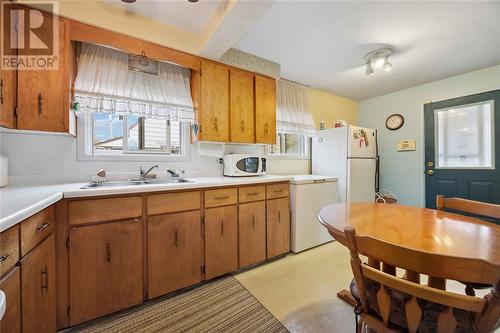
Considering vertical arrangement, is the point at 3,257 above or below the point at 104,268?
above

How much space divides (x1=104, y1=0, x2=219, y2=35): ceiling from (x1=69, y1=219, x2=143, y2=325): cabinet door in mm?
1780

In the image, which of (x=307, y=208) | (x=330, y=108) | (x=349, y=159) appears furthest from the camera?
(x=330, y=108)

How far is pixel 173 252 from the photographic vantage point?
67.9 inches

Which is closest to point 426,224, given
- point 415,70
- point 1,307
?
point 1,307

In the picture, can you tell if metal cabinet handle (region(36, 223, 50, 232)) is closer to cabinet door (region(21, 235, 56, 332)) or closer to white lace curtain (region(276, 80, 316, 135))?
cabinet door (region(21, 235, 56, 332))

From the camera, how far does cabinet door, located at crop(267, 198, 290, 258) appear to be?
2.35 metres

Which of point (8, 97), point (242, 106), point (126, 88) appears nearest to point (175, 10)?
point (126, 88)

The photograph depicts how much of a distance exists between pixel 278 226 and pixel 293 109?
1.86m

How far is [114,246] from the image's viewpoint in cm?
150

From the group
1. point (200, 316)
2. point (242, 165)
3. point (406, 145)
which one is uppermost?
point (406, 145)

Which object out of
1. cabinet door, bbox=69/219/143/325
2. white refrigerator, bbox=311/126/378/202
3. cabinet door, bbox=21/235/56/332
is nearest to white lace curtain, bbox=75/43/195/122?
cabinet door, bbox=69/219/143/325

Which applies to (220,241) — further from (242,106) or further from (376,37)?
(376,37)

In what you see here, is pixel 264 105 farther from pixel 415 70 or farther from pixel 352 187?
pixel 415 70

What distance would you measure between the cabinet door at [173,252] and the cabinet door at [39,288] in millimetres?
560
